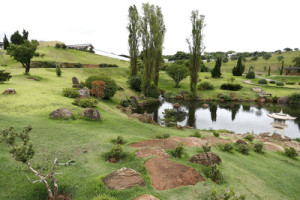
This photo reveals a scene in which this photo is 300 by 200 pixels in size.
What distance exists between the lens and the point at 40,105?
16.3 m

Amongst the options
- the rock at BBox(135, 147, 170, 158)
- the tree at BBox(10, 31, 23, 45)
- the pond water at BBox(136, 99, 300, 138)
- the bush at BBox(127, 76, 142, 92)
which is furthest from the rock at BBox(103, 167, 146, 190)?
the tree at BBox(10, 31, 23, 45)

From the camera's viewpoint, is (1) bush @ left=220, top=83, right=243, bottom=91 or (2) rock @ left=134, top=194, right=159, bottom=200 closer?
(2) rock @ left=134, top=194, right=159, bottom=200

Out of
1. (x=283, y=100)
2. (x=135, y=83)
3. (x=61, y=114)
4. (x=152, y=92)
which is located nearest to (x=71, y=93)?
(x=61, y=114)

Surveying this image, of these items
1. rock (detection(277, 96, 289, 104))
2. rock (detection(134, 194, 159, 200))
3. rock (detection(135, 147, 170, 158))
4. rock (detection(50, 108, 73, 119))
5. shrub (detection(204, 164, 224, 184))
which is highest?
rock (detection(50, 108, 73, 119))

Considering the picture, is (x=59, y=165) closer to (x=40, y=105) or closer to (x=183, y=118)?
(x=40, y=105)

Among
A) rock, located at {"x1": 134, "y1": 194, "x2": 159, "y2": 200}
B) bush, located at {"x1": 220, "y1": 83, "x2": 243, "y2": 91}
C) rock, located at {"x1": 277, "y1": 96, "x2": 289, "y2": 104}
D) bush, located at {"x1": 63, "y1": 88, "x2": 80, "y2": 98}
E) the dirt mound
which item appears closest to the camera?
rock, located at {"x1": 134, "y1": 194, "x2": 159, "y2": 200}

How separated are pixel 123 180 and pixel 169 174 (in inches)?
77.2

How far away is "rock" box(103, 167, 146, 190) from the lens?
602cm

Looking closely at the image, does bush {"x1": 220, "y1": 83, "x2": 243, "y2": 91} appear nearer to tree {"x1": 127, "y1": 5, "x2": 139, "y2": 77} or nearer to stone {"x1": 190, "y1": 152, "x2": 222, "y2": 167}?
tree {"x1": 127, "y1": 5, "x2": 139, "y2": 77}

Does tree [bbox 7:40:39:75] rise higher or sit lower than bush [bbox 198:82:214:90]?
higher

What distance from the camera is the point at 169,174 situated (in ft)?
23.3

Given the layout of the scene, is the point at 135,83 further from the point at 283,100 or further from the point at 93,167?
the point at 283,100

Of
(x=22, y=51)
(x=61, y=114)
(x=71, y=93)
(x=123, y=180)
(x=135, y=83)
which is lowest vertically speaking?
(x=123, y=180)

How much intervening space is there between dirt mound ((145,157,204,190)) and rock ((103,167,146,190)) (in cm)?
62
